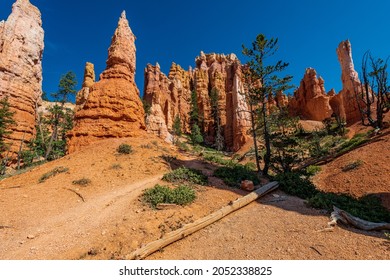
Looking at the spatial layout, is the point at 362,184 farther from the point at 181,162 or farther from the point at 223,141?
the point at 223,141

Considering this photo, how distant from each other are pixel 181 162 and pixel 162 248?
13131 mm

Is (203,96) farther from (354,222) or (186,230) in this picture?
(186,230)

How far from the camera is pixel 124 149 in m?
18.3

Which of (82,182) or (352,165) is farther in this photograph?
(352,165)

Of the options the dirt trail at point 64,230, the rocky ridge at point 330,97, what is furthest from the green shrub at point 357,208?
the rocky ridge at point 330,97

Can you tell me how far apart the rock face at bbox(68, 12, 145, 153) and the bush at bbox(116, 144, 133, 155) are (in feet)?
11.7

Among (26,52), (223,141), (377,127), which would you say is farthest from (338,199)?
(26,52)

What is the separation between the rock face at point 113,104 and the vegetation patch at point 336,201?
16251 mm

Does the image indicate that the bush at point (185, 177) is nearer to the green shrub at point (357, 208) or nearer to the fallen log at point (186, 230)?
the fallen log at point (186, 230)

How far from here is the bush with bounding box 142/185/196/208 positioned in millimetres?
8875

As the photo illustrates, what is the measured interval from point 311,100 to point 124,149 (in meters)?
54.4

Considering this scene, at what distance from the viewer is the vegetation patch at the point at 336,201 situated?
26.6 feet

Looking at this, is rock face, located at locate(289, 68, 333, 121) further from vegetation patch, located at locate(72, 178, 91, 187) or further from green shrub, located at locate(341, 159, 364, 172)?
vegetation patch, located at locate(72, 178, 91, 187)

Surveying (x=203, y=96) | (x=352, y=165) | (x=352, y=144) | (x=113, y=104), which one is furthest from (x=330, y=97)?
(x=113, y=104)
